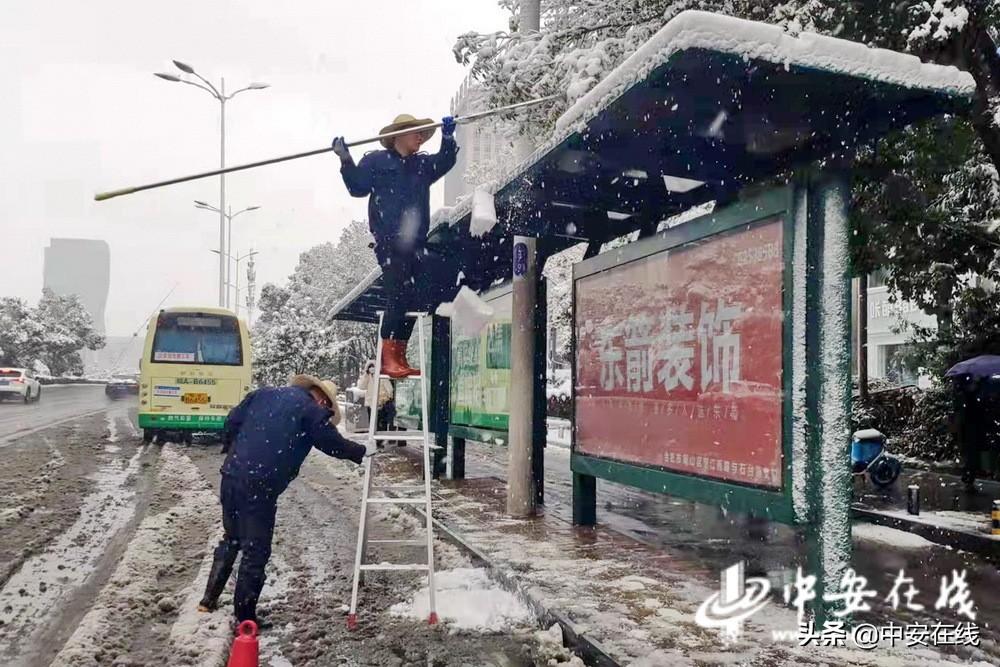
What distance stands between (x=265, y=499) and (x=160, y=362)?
1410 centimetres

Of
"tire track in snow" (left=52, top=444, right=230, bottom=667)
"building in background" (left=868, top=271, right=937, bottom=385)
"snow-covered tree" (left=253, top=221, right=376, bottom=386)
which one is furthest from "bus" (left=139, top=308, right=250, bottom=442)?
"building in background" (left=868, top=271, right=937, bottom=385)

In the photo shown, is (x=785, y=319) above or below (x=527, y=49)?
below

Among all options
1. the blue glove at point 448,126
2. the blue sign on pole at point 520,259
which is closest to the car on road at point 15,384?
the blue sign on pole at point 520,259

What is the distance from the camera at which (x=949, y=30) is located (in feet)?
26.5

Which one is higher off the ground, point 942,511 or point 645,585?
point 645,585

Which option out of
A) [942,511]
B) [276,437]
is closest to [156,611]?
[276,437]

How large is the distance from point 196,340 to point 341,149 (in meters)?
14.0

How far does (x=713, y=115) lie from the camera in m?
5.33

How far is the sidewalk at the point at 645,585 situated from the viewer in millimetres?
4500

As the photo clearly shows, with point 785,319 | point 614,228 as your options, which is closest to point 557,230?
point 614,228

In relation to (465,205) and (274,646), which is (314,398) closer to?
(274,646)

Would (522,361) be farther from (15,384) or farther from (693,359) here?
(15,384)

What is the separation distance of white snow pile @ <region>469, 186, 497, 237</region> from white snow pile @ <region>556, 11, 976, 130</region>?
2090 millimetres

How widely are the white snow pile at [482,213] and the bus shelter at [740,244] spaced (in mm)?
177
